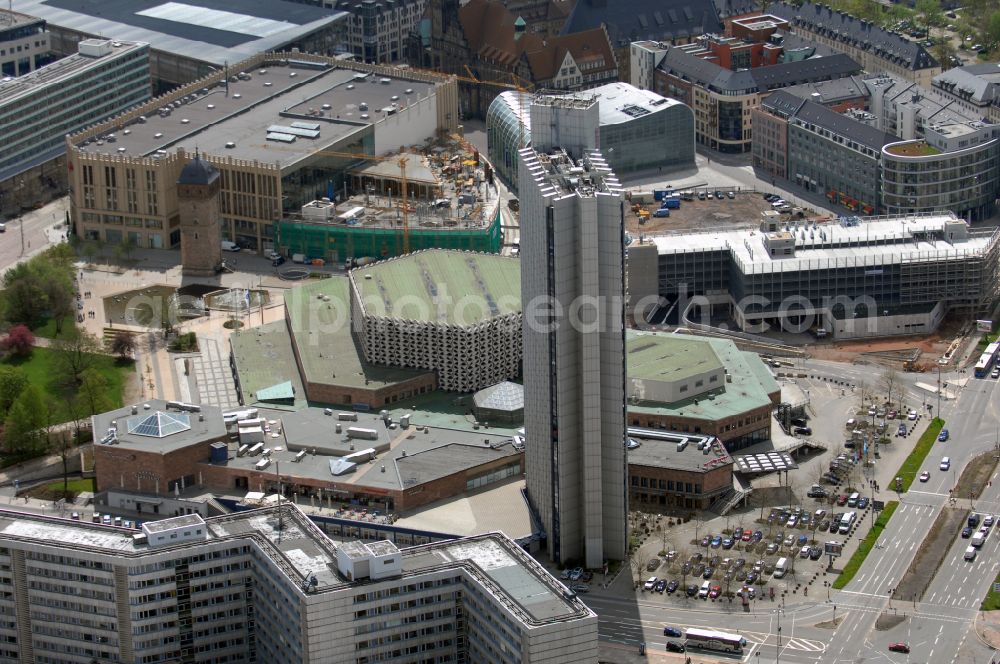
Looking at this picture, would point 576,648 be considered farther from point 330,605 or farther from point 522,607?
point 330,605

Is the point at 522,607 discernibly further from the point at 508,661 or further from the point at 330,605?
the point at 330,605

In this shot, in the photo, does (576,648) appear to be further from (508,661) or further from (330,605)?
(330,605)

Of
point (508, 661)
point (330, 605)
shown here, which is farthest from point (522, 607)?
point (330, 605)

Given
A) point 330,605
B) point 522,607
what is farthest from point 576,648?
point 330,605
